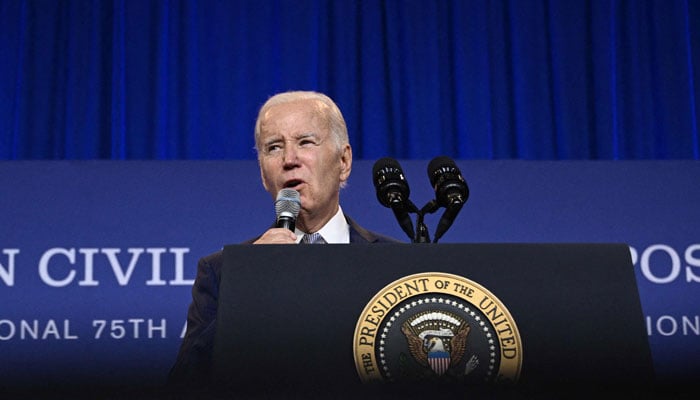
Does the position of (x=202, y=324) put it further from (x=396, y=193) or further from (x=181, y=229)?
(x=181, y=229)

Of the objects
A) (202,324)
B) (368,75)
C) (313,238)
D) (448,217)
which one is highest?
(368,75)

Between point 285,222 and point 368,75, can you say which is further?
point 368,75

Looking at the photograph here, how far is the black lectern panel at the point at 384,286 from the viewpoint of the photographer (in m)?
0.97

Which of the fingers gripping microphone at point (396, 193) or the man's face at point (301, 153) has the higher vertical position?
the man's face at point (301, 153)

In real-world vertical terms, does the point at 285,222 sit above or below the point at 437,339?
above

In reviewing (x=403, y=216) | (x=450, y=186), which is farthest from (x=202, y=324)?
(x=450, y=186)

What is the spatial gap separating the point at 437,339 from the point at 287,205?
547mm

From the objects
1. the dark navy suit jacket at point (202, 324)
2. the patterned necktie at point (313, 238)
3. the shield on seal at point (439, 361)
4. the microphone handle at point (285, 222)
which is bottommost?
the shield on seal at point (439, 361)

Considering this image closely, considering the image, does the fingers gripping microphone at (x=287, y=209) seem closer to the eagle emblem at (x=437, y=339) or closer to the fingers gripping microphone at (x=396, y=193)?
the fingers gripping microphone at (x=396, y=193)

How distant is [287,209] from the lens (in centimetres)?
145

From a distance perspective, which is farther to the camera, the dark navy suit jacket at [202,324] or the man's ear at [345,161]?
the man's ear at [345,161]

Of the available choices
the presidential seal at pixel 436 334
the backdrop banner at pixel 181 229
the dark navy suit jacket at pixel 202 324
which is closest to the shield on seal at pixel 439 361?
the presidential seal at pixel 436 334

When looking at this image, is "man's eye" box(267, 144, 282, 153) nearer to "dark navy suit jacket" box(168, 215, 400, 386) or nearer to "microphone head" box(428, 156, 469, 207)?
"dark navy suit jacket" box(168, 215, 400, 386)

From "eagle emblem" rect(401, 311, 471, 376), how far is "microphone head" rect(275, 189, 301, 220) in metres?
0.46
